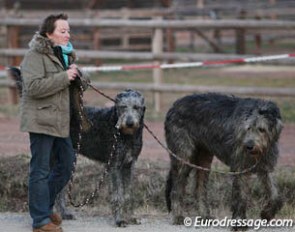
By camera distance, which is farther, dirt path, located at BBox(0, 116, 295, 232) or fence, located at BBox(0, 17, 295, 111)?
fence, located at BBox(0, 17, 295, 111)

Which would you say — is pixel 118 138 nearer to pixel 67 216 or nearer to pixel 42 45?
pixel 67 216

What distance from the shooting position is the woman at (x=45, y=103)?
689cm


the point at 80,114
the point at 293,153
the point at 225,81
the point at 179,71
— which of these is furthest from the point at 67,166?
the point at 179,71

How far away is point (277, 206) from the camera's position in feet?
24.9

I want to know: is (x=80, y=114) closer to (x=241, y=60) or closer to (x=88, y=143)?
(x=88, y=143)

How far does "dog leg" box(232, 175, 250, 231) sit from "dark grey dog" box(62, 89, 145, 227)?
1079mm

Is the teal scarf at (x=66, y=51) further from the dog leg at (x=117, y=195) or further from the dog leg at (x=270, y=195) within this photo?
the dog leg at (x=270, y=195)

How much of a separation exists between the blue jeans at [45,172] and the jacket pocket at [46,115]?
0.42ft

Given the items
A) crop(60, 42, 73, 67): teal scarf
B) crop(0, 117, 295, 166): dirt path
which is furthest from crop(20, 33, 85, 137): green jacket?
crop(0, 117, 295, 166): dirt path

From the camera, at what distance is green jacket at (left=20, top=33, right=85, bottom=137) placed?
22.5 feet

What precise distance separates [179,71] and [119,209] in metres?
16.0

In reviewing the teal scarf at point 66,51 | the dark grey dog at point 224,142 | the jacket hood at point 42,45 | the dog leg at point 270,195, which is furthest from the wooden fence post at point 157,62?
the jacket hood at point 42,45

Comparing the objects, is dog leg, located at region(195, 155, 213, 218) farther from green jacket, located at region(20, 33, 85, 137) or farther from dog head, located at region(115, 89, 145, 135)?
green jacket, located at region(20, 33, 85, 137)

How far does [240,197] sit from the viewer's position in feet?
24.6
